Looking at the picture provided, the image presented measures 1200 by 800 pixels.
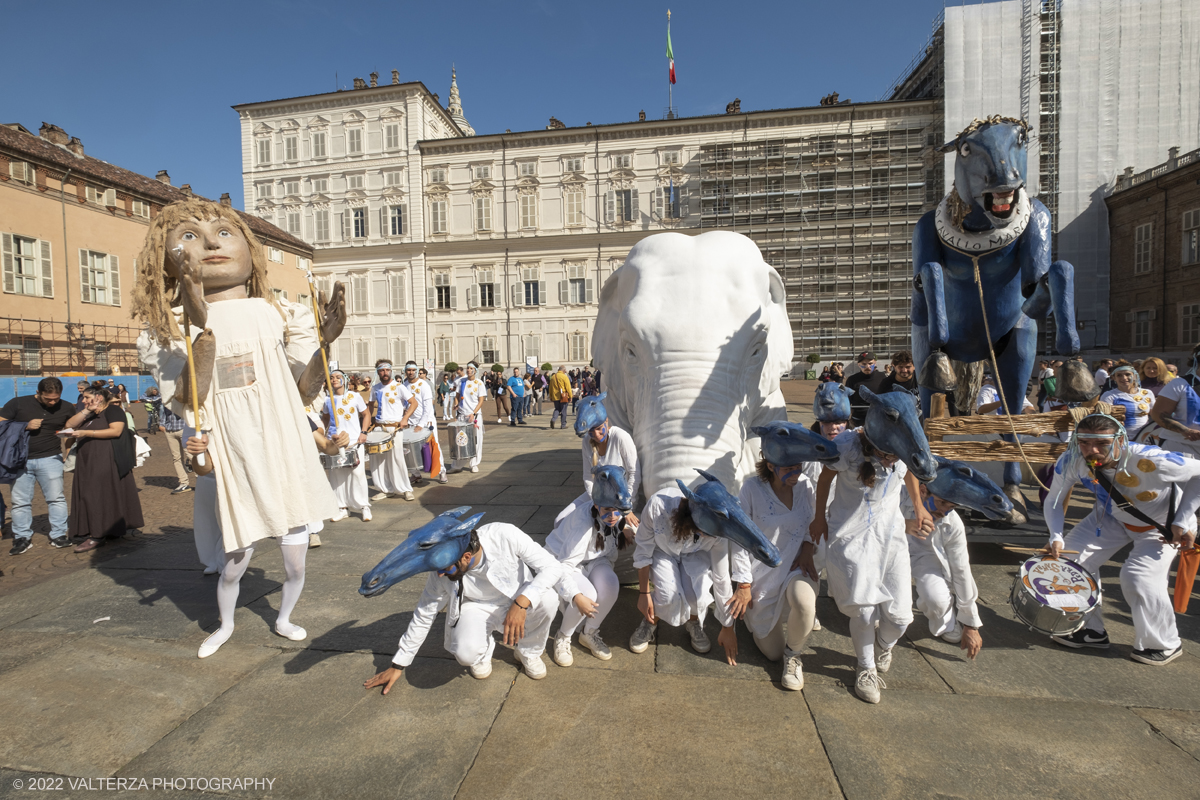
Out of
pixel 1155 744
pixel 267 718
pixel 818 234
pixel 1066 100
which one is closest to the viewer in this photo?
pixel 1155 744

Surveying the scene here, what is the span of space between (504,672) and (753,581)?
135 centimetres

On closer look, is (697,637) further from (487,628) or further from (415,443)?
(415,443)

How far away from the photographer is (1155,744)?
2402 mm

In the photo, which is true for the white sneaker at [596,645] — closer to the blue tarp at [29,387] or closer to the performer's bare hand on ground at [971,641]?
the performer's bare hand on ground at [971,641]

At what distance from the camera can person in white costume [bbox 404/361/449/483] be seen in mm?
8172

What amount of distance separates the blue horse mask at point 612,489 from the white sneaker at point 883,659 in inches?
56.2

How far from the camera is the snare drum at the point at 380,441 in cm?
734

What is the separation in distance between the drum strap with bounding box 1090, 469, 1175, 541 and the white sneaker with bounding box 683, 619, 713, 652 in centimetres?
225

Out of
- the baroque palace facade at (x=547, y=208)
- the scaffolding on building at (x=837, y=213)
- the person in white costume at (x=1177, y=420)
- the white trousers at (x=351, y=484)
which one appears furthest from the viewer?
the baroque palace facade at (x=547, y=208)

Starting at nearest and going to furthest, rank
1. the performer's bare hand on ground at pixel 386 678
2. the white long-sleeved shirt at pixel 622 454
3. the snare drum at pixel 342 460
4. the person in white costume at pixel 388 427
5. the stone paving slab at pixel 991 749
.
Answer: the stone paving slab at pixel 991 749
the performer's bare hand on ground at pixel 386 678
the white long-sleeved shirt at pixel 622 454
the snare drum at pixel 342 460
the person in white costume at pixel 388 427

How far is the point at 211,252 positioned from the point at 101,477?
150 inches

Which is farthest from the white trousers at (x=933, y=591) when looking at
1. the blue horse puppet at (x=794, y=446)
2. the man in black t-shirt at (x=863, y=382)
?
the man in black t-shirt at (x=863, y=382)

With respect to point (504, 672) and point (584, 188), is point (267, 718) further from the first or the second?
point (584, 188)

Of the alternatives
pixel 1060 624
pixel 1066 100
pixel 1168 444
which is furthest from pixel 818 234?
pixel 1060 624
